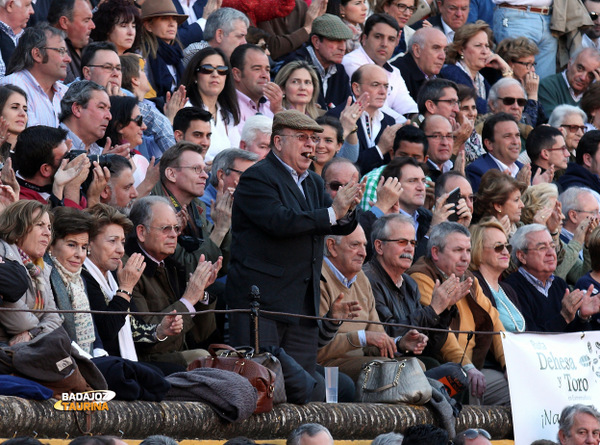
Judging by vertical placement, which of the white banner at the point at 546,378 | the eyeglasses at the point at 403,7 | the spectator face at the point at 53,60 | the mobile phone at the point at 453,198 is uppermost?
the eyeglasses at the point at 403,7

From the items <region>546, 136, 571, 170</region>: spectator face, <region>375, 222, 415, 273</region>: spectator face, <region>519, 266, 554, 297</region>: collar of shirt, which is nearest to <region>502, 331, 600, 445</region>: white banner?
<region>375, 222, 415, 273</region>: spectator face

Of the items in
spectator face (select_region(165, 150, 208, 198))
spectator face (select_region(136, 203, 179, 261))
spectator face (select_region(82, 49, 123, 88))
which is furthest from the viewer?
spectator face (select_region(82, 49, 123, 88))

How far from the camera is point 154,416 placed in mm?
7980

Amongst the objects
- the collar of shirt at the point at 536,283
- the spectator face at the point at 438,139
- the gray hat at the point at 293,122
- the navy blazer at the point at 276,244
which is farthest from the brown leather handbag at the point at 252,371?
the spectator face at the point at 438,139

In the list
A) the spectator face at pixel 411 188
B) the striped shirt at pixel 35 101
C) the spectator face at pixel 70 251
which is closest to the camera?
the spectator face at pixel 70 251

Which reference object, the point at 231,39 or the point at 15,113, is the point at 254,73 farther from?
the point at 15,113

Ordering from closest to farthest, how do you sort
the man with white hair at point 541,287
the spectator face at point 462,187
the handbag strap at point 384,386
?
the handbag strap at point 384,386 → the man with white hair at point 541,287 → the spectator face at point 462,187

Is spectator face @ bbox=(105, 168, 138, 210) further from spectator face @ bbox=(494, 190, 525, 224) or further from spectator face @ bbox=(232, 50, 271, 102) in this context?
spectator face @ bbox=(494, 190, 525, 224)

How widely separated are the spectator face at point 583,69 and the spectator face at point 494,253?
6.07m

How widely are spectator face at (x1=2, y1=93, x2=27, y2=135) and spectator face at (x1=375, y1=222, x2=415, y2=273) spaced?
2628 millimetres

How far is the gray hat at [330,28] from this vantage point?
1448 cm

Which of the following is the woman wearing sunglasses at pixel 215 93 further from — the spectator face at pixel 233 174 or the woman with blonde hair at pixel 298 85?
the spectator face at pixel 233 174

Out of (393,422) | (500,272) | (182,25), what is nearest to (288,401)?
(393,422)

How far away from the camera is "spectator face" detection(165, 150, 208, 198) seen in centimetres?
1056
